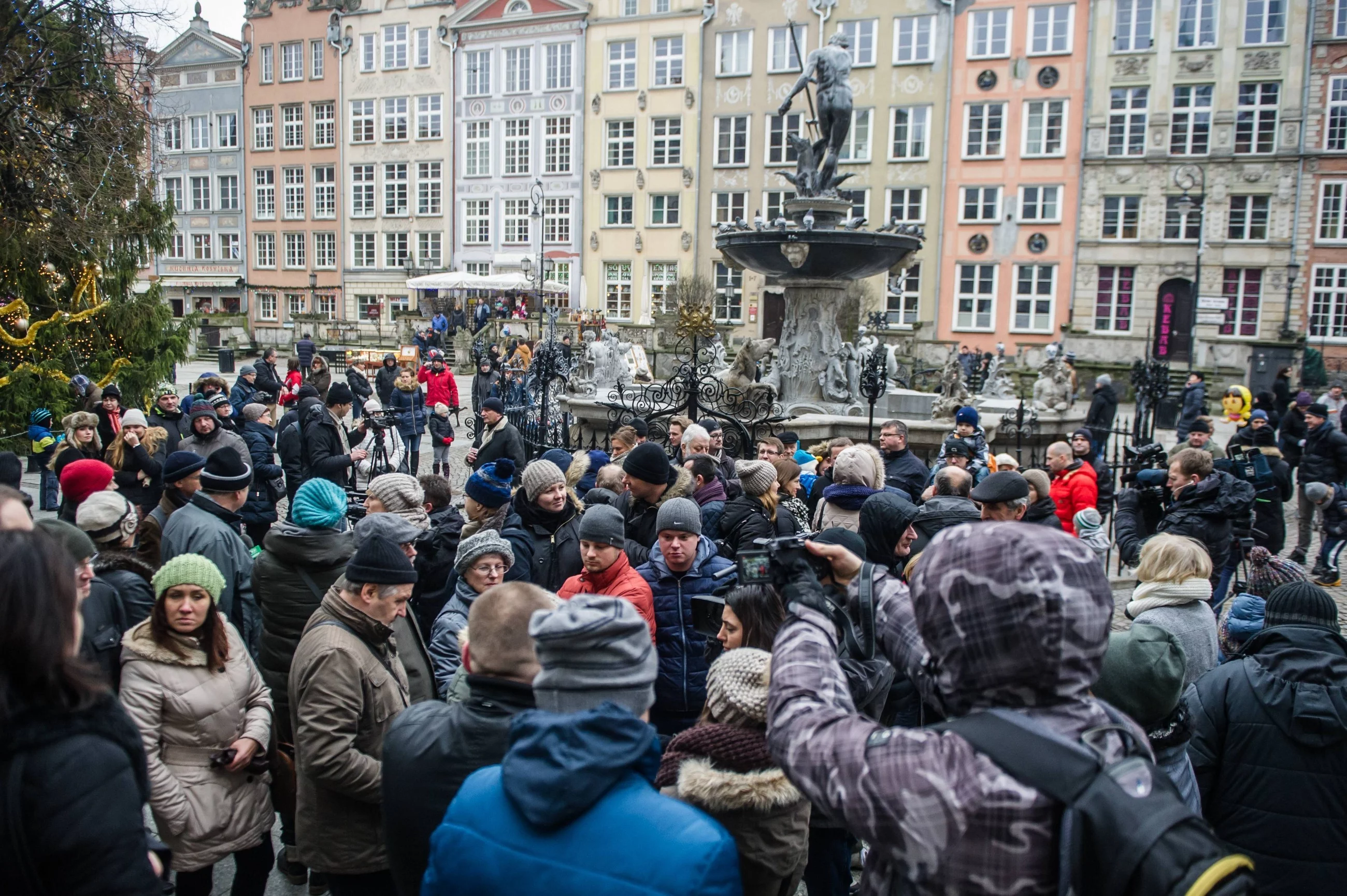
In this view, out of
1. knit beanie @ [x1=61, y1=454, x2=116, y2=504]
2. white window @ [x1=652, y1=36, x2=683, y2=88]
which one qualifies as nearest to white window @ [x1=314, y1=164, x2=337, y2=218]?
white window @ [x1=652, y1=36, x2=683, y2=88]

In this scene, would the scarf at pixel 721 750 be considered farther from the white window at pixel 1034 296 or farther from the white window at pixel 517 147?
the white window at pixel 517 147

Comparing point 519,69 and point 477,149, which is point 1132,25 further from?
point 477,149

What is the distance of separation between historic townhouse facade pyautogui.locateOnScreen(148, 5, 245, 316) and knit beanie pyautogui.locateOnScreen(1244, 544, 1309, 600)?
175 feet

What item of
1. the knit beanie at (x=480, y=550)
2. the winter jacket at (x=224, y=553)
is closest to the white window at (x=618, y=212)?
the winter jacket at (x=224, y=553)

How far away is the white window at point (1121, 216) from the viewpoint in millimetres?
36562

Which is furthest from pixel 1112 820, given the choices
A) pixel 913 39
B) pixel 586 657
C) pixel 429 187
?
pixel 429 187

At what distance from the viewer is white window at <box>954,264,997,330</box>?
38.8m

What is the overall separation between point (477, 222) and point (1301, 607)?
A: 152 feet

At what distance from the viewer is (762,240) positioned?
43.9ft

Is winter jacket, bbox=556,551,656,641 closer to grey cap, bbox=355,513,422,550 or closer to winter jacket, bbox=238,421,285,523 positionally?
grey cap, bbox=355,513,422,550

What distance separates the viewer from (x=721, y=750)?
261 centimetres

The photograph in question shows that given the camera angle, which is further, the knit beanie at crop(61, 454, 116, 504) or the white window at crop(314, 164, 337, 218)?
the white window at crop(314, 164, 337, 218)

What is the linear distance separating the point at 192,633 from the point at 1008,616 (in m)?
3.04

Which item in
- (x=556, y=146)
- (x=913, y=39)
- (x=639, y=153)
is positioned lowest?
(x=639, y=153)
